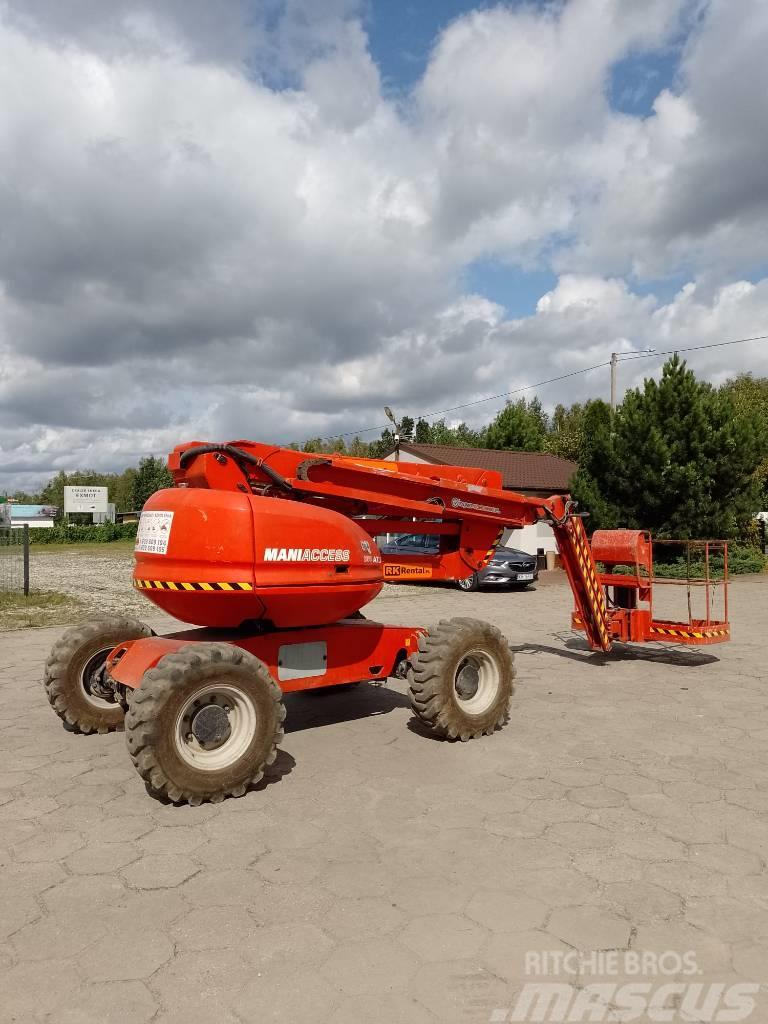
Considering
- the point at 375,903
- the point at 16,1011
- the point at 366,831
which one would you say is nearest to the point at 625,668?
the point at 366,831

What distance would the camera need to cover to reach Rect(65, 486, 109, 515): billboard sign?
233 ft

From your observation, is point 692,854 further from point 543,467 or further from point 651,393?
point 543,467

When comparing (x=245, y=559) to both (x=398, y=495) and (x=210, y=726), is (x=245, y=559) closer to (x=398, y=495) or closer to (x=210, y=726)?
(x=210, y=726)

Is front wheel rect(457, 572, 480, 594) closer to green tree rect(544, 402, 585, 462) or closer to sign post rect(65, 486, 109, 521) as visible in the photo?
green tree rect(544, 402, 585, 462)

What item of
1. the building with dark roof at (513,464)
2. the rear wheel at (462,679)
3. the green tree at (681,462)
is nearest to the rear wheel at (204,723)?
the rear wheel at (462,679)

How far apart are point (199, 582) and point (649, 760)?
3.60m

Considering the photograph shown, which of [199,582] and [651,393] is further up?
[651,393]

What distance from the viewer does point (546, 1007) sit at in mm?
2689

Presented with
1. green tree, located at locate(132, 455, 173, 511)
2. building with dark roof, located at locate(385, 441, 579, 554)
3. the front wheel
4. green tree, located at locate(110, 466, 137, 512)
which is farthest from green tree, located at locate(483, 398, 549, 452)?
green tree, located at locate(110, 466, 137, 512)

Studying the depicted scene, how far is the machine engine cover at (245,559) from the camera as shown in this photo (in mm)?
5066

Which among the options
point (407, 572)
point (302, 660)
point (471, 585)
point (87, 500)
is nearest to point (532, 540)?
point (471, 585)

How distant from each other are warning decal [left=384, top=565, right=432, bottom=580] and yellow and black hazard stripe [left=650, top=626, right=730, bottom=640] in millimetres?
3698

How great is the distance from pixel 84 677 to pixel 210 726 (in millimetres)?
2010

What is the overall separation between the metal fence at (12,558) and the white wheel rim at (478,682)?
12.6m
